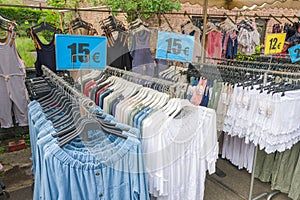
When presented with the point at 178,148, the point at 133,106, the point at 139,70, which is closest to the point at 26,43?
the point at 139,70

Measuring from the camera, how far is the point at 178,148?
1733 millimetres

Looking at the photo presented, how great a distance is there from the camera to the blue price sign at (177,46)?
87.2 inches

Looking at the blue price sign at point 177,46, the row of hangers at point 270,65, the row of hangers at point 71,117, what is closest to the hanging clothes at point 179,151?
the row of hangers at point 71,117

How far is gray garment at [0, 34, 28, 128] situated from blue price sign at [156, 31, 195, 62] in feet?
7.30

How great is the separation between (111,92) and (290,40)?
15.6 feet

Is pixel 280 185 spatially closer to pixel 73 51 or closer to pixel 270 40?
pixel 270 40

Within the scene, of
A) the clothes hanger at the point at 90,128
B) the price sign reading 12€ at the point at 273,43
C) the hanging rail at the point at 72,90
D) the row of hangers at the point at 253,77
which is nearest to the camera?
the clothes hanger at the point at 90,128

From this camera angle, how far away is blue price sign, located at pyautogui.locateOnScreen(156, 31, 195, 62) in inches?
87.2

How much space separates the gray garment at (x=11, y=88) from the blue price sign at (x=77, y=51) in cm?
205

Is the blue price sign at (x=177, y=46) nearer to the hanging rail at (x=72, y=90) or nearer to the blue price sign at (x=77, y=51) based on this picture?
the blue price sign at (x=77, y=51)

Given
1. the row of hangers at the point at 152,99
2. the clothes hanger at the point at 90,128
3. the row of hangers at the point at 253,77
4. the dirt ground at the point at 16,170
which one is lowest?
the dirt ground at the point at 16,170

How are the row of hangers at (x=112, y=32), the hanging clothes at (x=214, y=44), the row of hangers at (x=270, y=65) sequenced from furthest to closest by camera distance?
the hanging clothes at (x=214, y=44), the row of hangers at (x=112, y=32), the row of hangers at (x=270, y=65)

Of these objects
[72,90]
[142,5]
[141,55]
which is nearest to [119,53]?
[141,55]

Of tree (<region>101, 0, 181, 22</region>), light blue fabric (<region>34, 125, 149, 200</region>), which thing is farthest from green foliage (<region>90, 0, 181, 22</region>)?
light blue fabric (<region>34, 125, 149, 200</region>)
